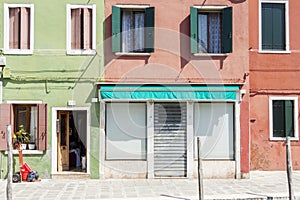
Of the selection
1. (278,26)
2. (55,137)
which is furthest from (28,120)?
(278,26)

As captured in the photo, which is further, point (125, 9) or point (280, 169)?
point (280, 169)

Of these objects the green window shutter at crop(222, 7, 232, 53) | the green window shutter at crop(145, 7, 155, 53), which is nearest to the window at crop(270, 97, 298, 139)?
the green window shutter at crop(222, 7, 232, 53)

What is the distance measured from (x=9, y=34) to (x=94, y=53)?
3.63 metres

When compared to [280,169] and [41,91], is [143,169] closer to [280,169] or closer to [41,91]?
[41,91]

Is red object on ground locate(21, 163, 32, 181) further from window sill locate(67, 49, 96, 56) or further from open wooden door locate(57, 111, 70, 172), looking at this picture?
window sill locate(67, 49, 96, 56)

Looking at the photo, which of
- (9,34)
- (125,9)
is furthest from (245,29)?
(9,34)

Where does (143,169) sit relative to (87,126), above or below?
below

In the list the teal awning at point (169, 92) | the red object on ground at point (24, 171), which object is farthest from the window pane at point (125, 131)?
the red object on ground at point (24, 171)

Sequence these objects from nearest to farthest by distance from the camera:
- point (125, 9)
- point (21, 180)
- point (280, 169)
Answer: point (21, 180) < point (125, 9) < point (280, 169)

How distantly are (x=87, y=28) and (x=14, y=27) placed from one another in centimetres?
305

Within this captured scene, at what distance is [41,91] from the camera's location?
18.8 metres

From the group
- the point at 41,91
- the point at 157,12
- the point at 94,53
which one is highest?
the point at 157,12

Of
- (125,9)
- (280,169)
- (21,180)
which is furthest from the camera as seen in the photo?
(280,169)

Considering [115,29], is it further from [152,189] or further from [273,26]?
[273,26]
